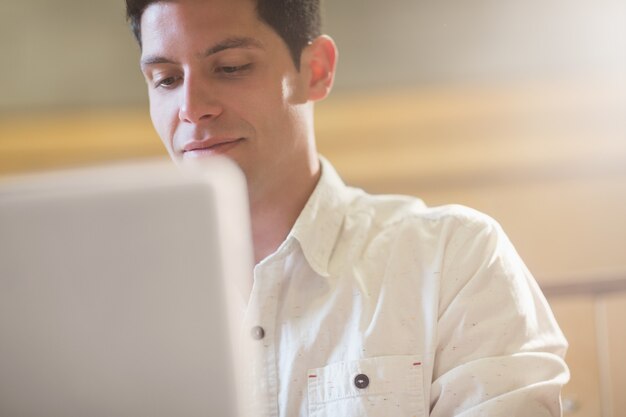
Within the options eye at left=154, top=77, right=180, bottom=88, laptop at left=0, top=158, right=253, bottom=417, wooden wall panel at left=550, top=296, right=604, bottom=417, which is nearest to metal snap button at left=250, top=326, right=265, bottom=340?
eye at left=154, top=77, right=180, bottom=88

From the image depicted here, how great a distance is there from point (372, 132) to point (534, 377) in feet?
5.08

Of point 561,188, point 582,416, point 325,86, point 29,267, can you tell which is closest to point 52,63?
point 325,86

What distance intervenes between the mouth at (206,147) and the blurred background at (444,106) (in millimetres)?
1111

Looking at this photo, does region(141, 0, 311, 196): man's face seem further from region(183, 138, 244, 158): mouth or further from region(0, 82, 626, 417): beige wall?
region(0, 82, 626, 417): beige wall

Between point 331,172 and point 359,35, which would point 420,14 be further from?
point 331,172

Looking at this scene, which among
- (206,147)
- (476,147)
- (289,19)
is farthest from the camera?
(476,147)

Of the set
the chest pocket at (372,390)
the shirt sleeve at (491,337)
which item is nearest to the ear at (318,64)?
the shirt sleeve at (491,337)

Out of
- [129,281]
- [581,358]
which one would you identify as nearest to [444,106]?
[581,358]

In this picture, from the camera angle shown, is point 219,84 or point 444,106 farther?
point 444,106

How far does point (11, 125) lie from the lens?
92.7 inches

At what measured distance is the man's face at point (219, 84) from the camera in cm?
102

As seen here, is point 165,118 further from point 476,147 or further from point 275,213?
point 476,147

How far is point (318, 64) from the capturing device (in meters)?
1.19

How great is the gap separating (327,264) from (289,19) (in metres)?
0.37
